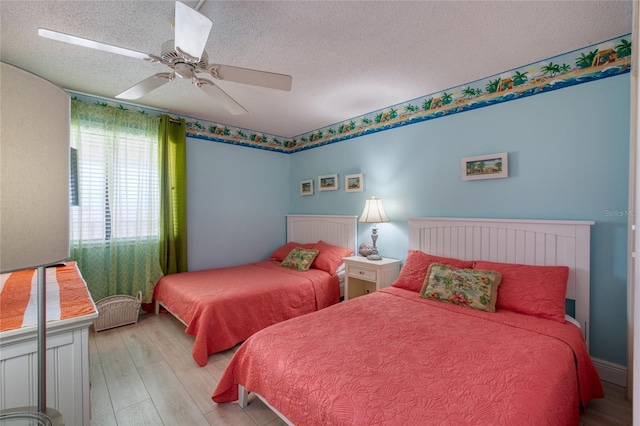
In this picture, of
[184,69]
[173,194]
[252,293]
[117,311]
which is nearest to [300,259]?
[252,293]

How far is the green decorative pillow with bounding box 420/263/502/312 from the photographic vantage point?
6.79ft

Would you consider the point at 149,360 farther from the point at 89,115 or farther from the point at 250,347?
the point at 89,115

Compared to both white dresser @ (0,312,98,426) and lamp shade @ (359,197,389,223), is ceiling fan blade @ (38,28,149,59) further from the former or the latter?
lamp shade @ (359,197,389,223)

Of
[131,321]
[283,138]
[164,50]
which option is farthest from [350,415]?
[283,138]

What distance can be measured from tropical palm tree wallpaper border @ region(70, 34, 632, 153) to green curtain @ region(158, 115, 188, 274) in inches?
9.4

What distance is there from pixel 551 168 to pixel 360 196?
1.95m

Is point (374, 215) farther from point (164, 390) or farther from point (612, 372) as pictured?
point (164, 390)

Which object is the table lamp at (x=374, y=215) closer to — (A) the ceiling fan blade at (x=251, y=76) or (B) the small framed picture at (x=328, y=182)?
(B) the small framed picture at (x=328, y=182)

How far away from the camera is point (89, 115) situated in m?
2.95

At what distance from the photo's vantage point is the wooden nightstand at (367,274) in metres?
3.02

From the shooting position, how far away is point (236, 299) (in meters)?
2.58

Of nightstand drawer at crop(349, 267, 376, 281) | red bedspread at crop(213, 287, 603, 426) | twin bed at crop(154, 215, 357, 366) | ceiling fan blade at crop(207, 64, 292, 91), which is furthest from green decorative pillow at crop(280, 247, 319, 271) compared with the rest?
ceiling fan blade at crop(207, 64, 292, 91)

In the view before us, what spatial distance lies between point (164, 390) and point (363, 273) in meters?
2.02

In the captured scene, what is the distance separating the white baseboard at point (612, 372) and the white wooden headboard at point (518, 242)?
177mm
